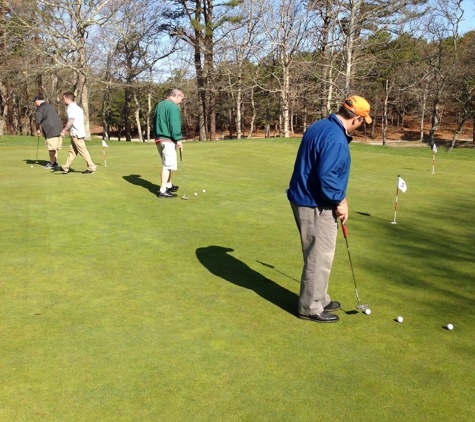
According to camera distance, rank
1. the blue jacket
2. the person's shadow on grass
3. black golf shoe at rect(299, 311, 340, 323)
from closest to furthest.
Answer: the blue jacket < black golf shoe at rect(299, 311, 340, 323) < the person's shadow on grass

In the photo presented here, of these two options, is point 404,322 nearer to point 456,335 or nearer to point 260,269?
point 456,335

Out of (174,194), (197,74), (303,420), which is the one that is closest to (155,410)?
(303,420)

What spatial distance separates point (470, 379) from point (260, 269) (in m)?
2.98

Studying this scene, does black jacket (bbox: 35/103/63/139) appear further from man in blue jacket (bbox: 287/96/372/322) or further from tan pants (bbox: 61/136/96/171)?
man in blue jacket (bbox: 287/96/372/322)

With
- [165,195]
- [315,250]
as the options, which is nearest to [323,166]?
[315,250]

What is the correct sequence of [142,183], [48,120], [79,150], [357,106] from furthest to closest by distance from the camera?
[48,120], [79,150], [142,183], [357,106]

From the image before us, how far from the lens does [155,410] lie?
3324 millimetres

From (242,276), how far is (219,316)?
1246 mm

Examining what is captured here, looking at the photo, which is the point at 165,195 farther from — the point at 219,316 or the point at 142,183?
the point at 219,316

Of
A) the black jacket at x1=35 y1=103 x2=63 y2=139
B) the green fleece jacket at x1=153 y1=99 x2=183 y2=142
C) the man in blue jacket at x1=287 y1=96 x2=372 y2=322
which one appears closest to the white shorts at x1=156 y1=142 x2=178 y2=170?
the green fleece jacket at x1=153 y1=99 x2=183 y2=142

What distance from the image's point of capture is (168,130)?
1048 cm

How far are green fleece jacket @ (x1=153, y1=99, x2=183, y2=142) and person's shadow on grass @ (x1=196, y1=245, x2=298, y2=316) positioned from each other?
3.98 m

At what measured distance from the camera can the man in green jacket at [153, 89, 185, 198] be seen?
33.7ft

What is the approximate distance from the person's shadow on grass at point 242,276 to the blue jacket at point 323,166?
118cm
